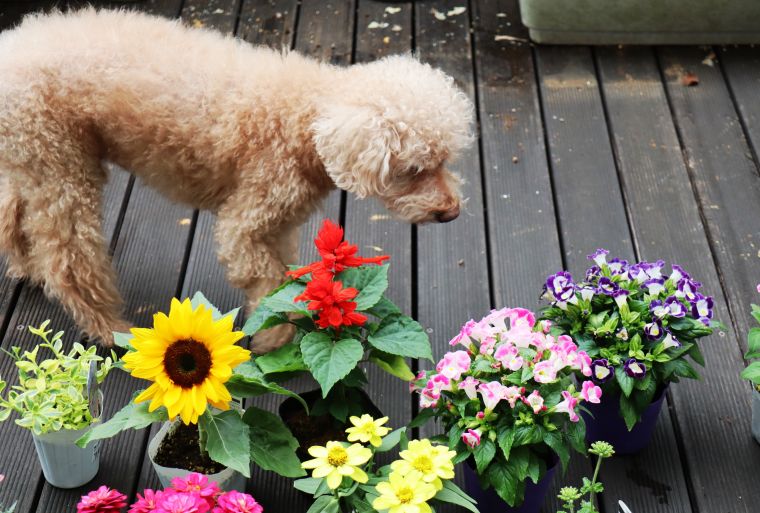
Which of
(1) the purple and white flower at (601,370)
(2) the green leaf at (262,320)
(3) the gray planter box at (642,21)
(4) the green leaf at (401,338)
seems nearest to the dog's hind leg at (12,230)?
(2) the green leaf at (262,320)

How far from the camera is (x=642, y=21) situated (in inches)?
125

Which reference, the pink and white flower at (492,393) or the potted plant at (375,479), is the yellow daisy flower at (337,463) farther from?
the pink and white flower at (492,393)

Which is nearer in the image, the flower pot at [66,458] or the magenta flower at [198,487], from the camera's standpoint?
the magenta flower at [198,487]

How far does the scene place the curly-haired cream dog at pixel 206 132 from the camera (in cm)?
194

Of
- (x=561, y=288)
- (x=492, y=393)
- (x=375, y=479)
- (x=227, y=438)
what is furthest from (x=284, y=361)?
(x=561, y=288)

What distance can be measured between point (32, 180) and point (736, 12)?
2.51m

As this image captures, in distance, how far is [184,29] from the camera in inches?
87.8

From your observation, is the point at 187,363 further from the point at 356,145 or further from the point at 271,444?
the point at 356,145

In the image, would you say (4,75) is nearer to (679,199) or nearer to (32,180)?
(32,180)

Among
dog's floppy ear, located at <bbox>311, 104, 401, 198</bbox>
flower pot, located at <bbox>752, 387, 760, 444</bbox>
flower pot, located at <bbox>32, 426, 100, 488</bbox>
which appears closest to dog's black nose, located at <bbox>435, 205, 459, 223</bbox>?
dog's floppy ear, located at <bbox>311, 104, 401, 198</bbox>

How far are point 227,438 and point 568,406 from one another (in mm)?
661

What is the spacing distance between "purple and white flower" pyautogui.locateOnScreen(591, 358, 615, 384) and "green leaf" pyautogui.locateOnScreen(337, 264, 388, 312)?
489 millimetres

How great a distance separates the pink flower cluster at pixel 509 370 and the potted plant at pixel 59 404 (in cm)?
68

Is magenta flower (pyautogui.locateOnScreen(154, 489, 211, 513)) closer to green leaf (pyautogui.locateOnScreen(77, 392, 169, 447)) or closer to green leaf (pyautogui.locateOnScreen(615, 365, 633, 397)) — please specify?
green leaf (pyautogui.locateOnScreen(77, 392, 169, 447))
